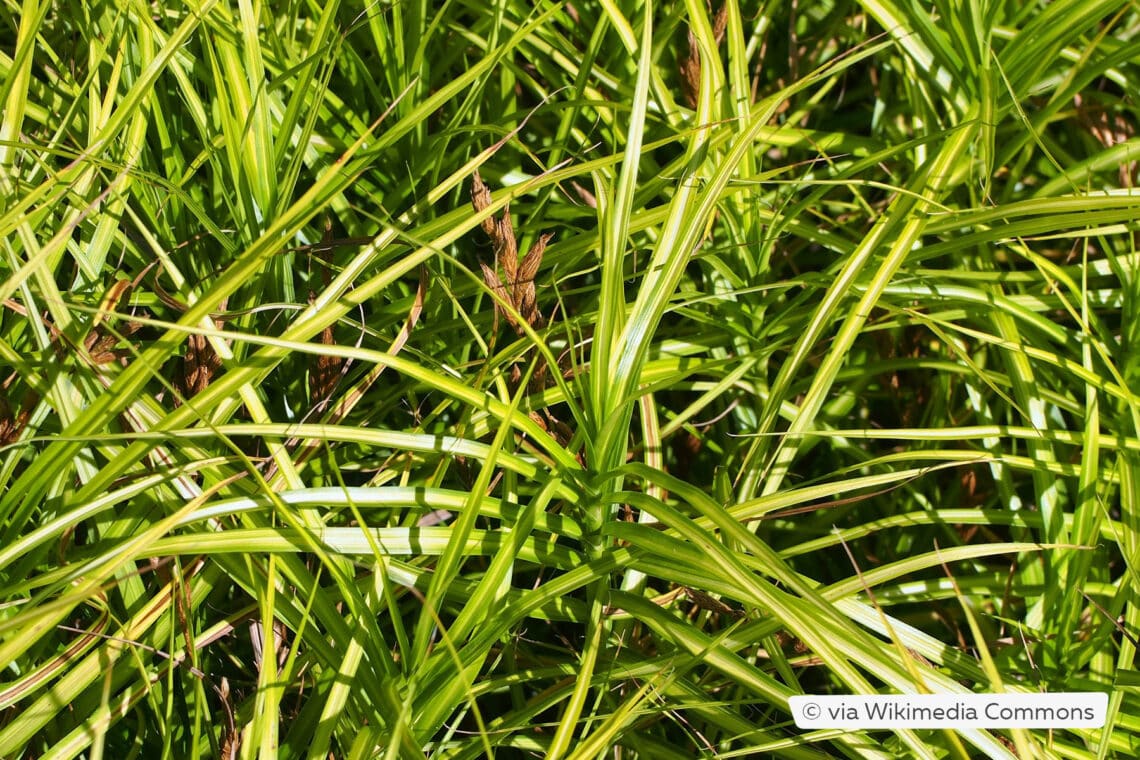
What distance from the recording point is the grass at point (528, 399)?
71 cm

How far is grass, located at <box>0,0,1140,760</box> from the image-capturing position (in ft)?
2.33

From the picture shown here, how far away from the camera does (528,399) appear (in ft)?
2.78

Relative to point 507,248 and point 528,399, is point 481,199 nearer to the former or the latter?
point 507,248

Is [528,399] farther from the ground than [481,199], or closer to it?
closer to it

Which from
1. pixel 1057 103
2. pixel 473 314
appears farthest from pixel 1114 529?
pixel 473 314

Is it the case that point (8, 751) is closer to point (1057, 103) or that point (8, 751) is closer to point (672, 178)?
point (672, 178)

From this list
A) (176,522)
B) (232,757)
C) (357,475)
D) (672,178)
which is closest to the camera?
(176,522)

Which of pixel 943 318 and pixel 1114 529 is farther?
pixel 943 318

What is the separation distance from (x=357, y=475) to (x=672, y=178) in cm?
45

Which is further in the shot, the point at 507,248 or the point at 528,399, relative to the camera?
the point at 528,399

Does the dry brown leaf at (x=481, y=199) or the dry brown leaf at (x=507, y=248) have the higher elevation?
the dry brown leaf at (x=481, y=199)

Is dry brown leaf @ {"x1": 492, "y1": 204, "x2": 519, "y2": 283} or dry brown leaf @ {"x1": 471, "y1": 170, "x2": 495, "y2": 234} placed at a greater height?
dry brown leaf @ {"x1": 471, "y1": 170, "x2": 495, "y2": 234}

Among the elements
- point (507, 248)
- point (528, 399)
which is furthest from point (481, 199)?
point (528, 399)

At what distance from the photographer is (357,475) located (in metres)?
0.96
